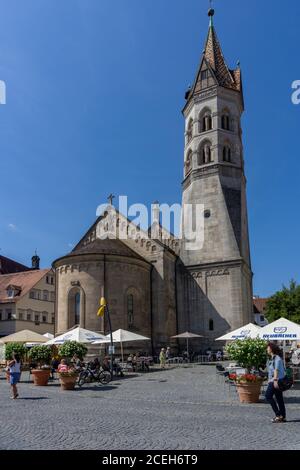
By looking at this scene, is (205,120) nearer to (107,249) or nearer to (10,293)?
(107,249)

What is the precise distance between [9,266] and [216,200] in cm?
3690

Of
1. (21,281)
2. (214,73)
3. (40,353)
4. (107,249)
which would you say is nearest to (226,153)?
(214,73)

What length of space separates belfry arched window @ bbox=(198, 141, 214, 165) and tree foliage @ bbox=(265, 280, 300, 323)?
19331 millimetres

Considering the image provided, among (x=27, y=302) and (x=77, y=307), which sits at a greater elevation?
(x=27, y=302)

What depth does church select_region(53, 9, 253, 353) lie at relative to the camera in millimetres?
33719

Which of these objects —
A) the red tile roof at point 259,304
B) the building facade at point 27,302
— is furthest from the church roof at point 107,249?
the red tile roof at point 259,304

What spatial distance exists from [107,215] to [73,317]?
1254 cm

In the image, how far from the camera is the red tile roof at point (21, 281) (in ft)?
168

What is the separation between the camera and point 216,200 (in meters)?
40.6

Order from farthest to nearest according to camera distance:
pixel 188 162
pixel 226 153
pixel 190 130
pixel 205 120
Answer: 1. pixel 190 130
2. pixel 188 162
3. pixel 205 120
4. pixel 226 153

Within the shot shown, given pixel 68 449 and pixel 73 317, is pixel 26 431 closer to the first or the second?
pixel 68 449

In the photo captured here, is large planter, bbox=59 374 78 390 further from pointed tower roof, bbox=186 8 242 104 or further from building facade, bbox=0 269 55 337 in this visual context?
pointed tower roof, bbox=186 8 242 104
